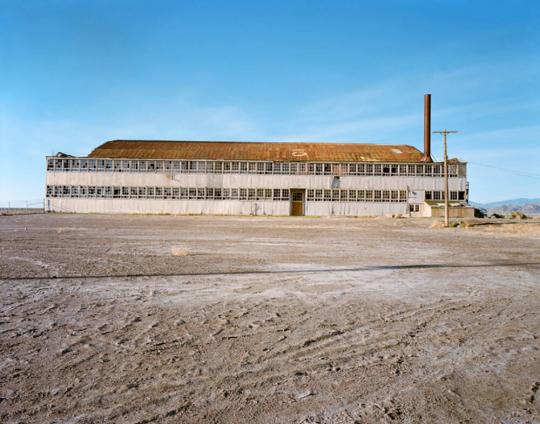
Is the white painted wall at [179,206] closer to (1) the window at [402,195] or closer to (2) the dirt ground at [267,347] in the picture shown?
(1) the window at [402,195]

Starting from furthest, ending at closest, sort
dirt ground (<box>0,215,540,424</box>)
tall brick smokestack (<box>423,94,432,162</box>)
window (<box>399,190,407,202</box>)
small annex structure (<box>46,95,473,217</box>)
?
tall brick smokestack (<box>423,94,432,162</box>), small annex structure (<box>46,95,473,217</box>), window (<box>399,190,407,202</box>), dirt ground (<box>0,215,540,424</box>)

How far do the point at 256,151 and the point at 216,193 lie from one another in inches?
324

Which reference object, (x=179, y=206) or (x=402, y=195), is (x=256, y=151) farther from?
(x=402, y=195)

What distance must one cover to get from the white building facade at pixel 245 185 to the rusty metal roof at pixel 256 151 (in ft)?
3.47

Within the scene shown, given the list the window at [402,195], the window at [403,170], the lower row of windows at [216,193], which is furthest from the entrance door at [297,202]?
the window at [403,170]

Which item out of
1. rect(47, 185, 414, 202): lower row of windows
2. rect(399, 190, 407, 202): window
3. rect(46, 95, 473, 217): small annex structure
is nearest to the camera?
rect(399, 190, 407, 202): window

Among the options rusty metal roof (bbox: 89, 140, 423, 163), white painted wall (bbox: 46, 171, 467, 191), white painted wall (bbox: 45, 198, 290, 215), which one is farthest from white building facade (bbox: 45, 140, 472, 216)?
rusty metal roof (bbox: 89, 140, 423, 163)

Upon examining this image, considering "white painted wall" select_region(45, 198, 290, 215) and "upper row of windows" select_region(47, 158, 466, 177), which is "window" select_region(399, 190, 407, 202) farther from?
"white painted wall" select_region(45, 198, 290, 215)

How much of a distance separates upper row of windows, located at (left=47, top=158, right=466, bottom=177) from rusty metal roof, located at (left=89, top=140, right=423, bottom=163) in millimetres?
973

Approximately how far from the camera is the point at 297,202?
4553 cm

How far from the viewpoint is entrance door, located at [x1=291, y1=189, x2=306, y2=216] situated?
45.4 m

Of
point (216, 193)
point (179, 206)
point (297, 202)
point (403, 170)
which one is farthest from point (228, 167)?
point (403, 170)

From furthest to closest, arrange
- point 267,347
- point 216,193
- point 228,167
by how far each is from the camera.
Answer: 1. point 228,167
2. point 216,193
3. point 267,347

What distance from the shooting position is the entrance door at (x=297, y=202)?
45.4 metres
